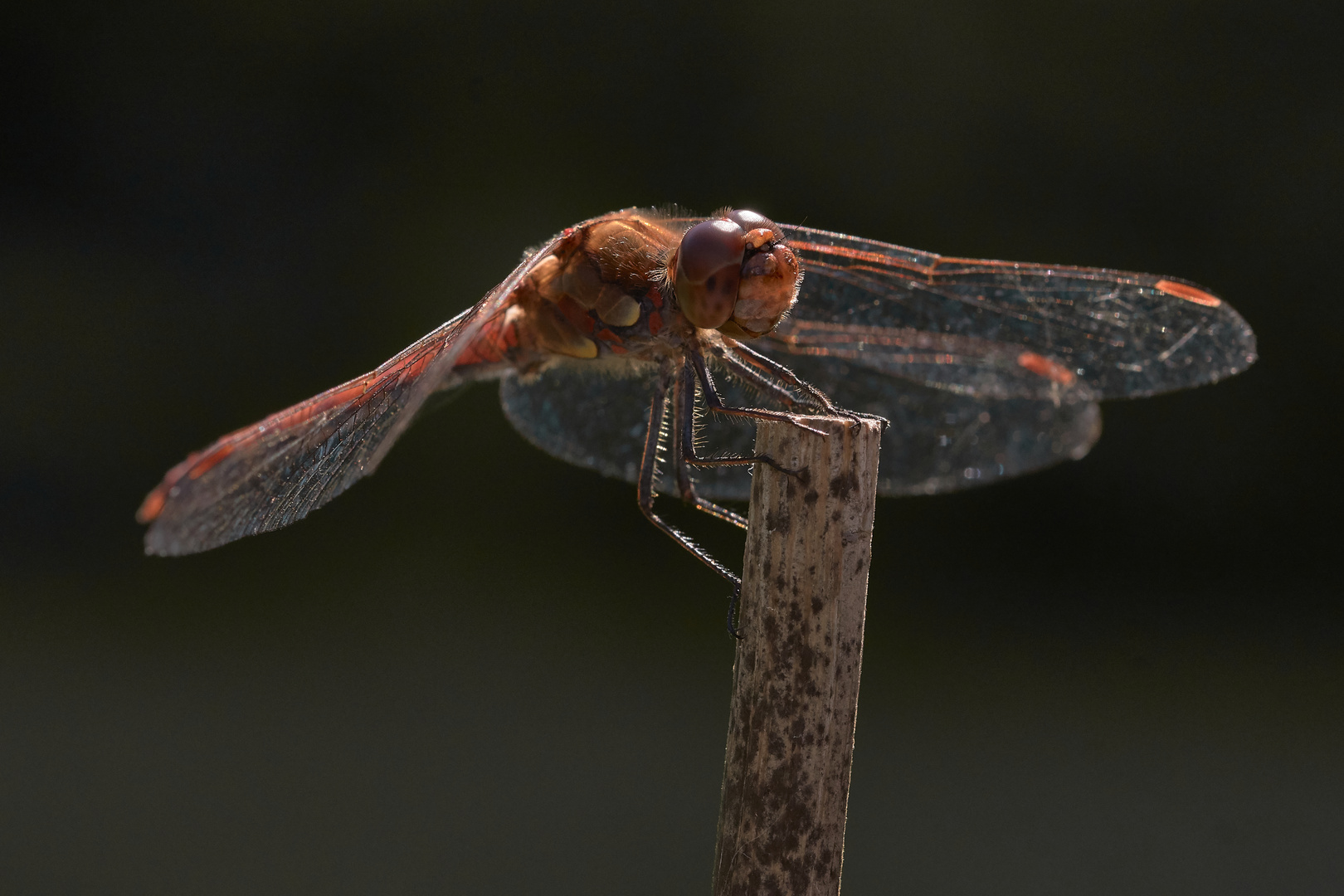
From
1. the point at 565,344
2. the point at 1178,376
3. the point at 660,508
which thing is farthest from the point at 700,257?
the point at 660,508

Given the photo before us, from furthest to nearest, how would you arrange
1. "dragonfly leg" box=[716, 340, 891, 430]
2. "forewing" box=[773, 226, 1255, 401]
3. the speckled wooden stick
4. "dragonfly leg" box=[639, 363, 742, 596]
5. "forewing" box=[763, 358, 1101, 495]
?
"forewing" box=[763, 358, 1101, 495] < "forewing" box=[773, 226, 1255, 401] < "dragonfly leg" box=[639, 363, 742, 596] < "dragonfly leg" box=[716, 340, 891, 430] < the speckled wooden stick

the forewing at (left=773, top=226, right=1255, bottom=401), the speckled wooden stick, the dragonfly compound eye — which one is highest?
the forewing at (left=773, top=226, right=1255, bottom=401)

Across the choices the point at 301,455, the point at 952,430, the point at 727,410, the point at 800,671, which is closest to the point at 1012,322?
the point at 952,430

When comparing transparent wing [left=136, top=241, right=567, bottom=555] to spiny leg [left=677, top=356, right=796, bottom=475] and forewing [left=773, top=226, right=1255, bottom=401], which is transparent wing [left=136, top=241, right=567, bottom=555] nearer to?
spiny leg [left=677, top=356, right=796, bottom=475]

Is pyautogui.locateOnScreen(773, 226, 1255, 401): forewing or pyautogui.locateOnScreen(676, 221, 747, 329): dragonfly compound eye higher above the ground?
pyautogui.locateOnScreen(773, 226, 1255, 401): forewing

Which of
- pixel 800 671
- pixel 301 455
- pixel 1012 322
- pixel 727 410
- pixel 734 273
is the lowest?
pixel 800 671

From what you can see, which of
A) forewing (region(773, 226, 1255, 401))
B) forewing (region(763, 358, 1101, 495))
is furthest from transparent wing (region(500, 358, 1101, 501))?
forewing (region(773, 226, 1255, 401))

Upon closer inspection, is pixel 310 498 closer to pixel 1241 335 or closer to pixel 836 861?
pixel 836 861

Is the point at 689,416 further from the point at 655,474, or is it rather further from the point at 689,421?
the point at 655,474
